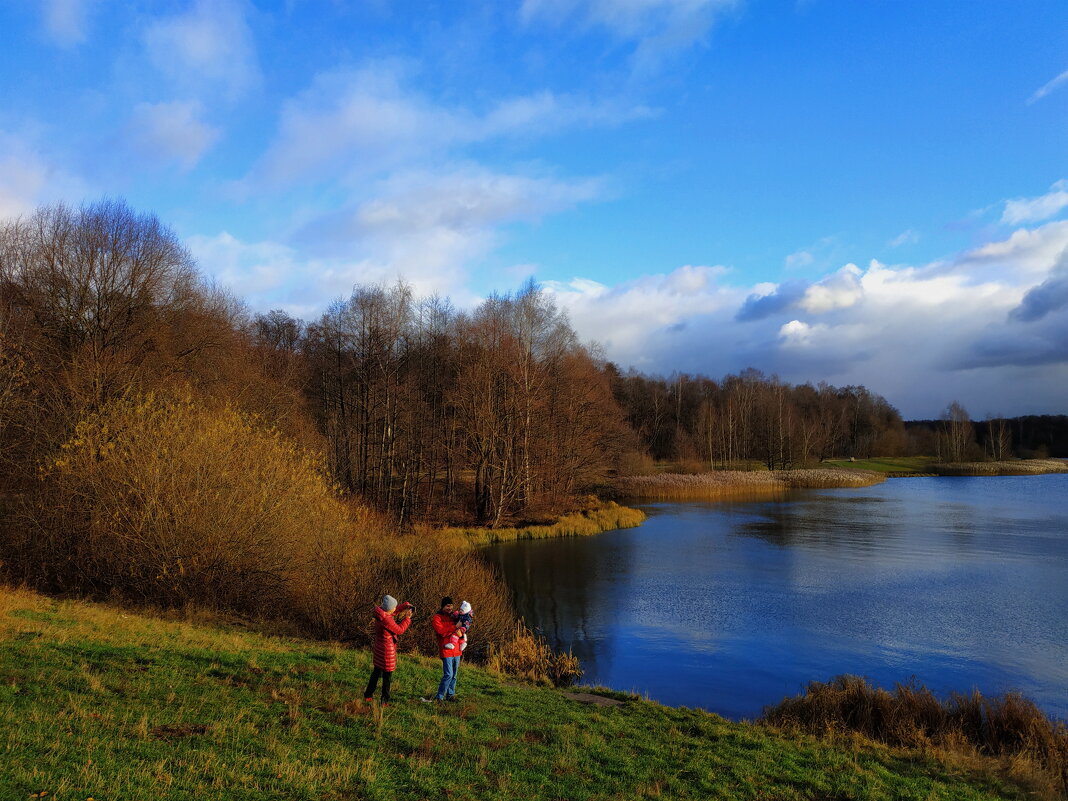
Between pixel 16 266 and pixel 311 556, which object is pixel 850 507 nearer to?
pixel 311 556

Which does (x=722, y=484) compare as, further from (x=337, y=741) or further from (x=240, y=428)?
(x=337, y=741)

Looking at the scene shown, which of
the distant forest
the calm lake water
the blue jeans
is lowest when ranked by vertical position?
the calm lake water

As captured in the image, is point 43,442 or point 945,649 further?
point 43,442

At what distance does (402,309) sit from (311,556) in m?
21.4

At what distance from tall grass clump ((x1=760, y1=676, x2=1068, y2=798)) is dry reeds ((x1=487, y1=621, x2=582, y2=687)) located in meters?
4.16

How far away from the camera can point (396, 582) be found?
15.4 meters

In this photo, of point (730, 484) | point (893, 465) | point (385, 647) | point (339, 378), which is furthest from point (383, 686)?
point (893, 465)

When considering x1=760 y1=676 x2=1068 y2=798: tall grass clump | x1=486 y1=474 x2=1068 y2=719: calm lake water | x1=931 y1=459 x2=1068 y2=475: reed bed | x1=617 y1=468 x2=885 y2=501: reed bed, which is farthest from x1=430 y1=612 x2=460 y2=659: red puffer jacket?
x1=931 y1=459 x2=1068 y2=475: reed bed

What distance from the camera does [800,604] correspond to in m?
20.5

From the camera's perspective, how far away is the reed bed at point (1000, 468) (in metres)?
82.9

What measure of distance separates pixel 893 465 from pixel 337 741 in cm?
9656

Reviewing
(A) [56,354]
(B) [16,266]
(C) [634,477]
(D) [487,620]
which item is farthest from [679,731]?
(C) [634,477]

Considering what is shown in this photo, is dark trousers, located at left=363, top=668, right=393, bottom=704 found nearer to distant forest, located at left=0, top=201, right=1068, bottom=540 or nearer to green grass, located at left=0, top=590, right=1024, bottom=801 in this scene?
green grass, located at left=0, top=590, right=1024, bottom=801

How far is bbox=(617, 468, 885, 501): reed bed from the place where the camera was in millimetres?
56969
